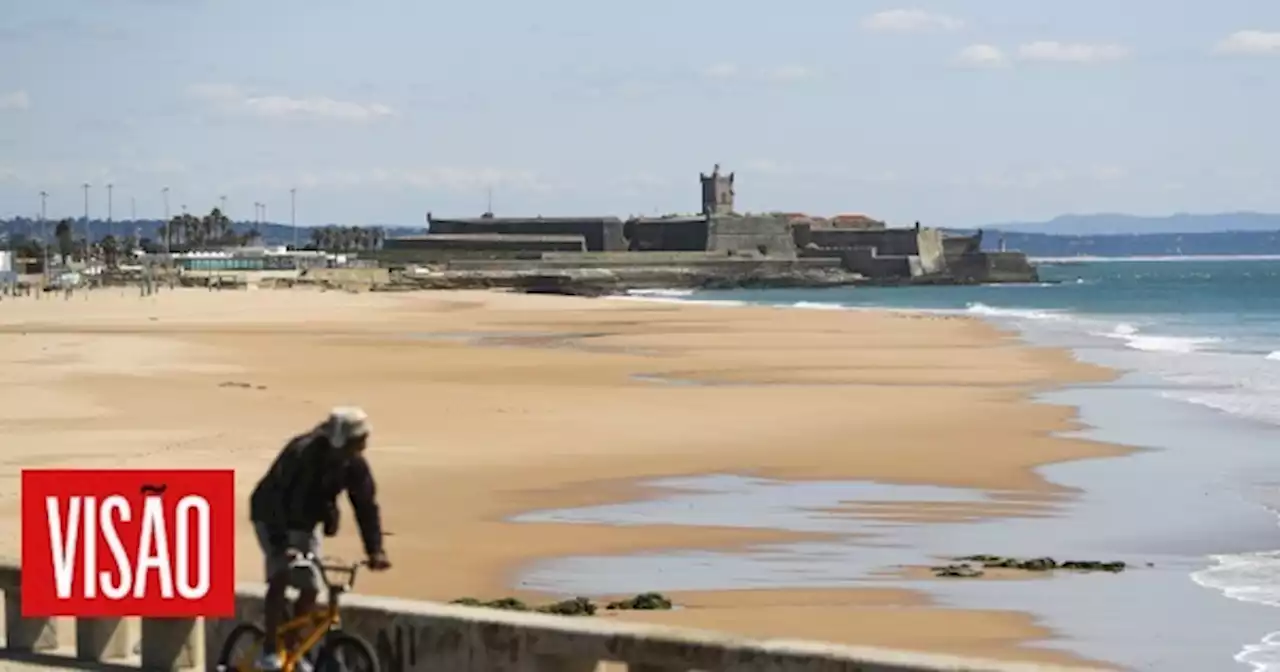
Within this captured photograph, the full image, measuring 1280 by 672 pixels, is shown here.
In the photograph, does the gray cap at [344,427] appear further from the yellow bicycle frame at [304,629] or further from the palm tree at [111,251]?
the palm tree at [111,251]

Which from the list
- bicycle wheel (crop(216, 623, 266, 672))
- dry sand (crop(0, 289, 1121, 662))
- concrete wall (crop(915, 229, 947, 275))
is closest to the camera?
bicycle wheel (crop(216, 623, 266, 672))

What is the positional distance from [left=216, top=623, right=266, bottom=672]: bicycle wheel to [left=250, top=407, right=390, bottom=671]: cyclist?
437 mm

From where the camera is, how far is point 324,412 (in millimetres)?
27062

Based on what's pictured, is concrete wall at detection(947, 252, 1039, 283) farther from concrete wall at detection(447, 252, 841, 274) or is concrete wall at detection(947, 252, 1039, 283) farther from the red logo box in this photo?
the red logo box

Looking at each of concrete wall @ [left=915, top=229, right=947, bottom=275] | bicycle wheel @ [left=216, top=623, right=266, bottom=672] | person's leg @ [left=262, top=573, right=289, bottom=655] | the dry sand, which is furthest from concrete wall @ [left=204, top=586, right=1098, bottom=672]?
concrete wall @ [left=915, top=229, right=947, bottom=275]

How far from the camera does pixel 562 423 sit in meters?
26.9

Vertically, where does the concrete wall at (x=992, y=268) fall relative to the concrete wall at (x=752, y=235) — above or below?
below

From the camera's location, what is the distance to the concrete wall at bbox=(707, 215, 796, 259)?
155 meters

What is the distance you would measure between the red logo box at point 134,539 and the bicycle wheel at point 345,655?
750mm

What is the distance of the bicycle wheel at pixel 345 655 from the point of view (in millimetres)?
8070

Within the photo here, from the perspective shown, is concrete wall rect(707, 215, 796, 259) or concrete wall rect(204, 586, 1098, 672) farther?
concrete wall rect(707, 215, 796, 259)

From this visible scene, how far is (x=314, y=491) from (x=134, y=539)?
1102 millimetres

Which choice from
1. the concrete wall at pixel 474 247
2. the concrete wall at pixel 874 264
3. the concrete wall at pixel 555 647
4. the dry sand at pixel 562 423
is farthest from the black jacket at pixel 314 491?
the concrete wall at pixel 874 264

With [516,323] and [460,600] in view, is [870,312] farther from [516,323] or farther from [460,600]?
[460,600]
